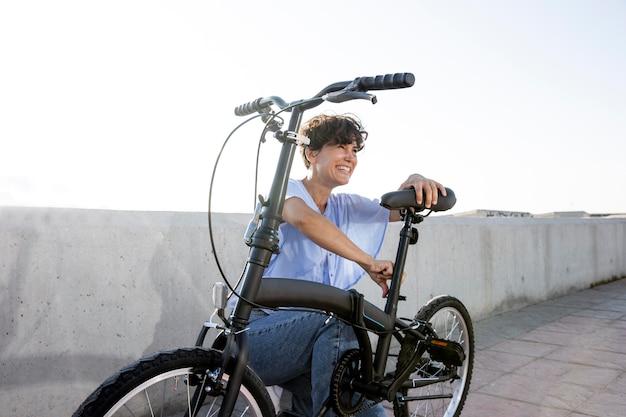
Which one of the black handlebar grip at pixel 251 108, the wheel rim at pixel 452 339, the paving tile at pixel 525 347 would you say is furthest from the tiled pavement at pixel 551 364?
the black handlebar grip at pixel 251 108

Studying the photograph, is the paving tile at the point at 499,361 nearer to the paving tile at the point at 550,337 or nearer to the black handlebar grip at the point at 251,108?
the paving tile at the point at 550,337

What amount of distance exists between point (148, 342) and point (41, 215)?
0.81 m

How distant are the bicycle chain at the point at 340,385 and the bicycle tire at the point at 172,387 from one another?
32 centimetres

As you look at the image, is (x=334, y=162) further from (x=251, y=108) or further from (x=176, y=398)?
(x=176, y=398)

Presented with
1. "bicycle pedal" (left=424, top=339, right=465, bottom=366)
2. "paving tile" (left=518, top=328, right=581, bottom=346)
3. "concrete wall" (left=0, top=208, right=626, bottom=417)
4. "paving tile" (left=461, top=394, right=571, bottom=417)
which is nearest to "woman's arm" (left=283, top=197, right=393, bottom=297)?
"bicycle pedal" (left=424, top=339, right=465, bottom=366)

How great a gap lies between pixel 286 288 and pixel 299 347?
31 cm

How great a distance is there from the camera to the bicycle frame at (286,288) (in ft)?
5.08

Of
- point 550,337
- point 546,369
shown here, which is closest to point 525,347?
point 550,337

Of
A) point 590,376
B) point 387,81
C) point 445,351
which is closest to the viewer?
point 387,81

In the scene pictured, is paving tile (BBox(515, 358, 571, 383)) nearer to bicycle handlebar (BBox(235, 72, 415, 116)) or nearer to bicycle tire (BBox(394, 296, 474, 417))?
bicycle tire (BBox(394, 296, 474, 417))

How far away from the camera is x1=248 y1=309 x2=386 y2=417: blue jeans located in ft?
6.35

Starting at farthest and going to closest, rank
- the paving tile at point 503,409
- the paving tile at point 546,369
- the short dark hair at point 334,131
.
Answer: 1. the paving tile at point 546,369
2. the paving tile at point 503,409
3. the short dark hair at point 334,131

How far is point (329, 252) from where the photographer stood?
2250 millimetres

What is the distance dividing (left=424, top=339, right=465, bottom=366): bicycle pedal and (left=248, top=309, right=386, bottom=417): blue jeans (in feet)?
1.94
